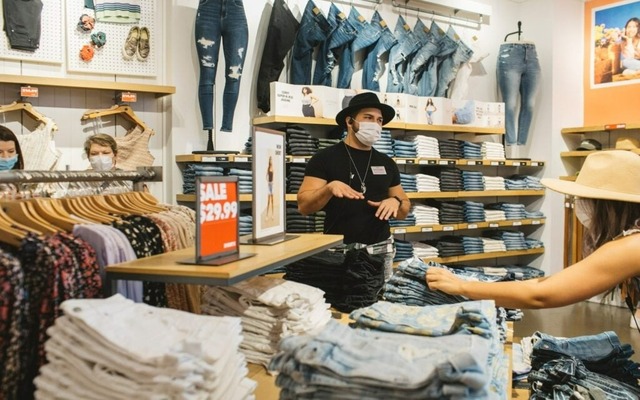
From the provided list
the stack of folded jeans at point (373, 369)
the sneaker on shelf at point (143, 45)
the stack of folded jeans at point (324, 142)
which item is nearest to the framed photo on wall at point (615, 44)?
the stack of folded jeans at point (324, 142)

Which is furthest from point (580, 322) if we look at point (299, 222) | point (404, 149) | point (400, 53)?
point (400, 53)

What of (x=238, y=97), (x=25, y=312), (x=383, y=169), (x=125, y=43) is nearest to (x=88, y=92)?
(x=125, y=43)

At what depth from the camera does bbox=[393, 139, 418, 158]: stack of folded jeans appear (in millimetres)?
6090

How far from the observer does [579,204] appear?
7.43 feet

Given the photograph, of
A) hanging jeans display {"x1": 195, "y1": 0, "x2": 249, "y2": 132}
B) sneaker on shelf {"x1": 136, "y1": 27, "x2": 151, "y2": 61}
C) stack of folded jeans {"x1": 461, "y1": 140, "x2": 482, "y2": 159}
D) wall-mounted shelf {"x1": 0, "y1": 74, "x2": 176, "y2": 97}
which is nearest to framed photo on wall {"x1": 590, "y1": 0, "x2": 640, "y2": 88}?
stack of folded jeans {"x1": 461, "y1": 140, "x2": 482, "y2": 159}

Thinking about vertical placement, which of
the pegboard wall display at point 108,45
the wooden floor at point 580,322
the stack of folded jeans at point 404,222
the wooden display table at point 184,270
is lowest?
the wooden floor at point 580,322

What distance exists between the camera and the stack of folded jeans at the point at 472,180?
263 inches

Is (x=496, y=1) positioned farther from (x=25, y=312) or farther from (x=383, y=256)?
(x=25, y=312)

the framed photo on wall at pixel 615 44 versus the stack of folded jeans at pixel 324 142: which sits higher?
the framed photo on wall at pixel 615 44

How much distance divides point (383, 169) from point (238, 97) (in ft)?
7.27

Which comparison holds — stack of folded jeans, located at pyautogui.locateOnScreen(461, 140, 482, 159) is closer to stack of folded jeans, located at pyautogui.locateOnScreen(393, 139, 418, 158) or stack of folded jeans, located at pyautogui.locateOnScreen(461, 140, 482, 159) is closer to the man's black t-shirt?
stack of folded jeans, located at pyautogui.locateOnScreen(393, 139, 418, 158)

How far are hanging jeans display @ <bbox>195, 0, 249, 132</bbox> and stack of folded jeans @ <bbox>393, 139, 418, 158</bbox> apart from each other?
1.84 meters

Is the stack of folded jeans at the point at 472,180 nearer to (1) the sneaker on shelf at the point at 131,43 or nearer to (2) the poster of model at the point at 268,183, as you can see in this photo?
(1) the sneaker on shelf at the point at 131,43

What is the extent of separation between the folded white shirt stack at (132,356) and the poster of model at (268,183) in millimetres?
628
